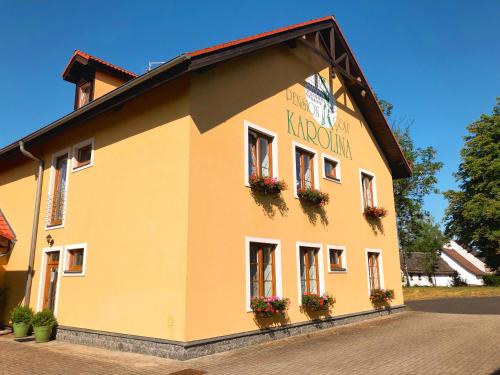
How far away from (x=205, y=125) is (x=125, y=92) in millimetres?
1889

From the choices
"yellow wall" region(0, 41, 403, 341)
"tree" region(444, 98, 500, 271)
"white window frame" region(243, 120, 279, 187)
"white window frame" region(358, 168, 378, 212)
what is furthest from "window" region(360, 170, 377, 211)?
"tree" region(444, 98, 500, 271)

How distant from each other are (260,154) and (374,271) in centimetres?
701

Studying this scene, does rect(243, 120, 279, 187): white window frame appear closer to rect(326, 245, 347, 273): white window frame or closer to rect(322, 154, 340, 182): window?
rect(322, 154, 340, 182): window

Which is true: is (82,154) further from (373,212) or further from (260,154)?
(373,212)

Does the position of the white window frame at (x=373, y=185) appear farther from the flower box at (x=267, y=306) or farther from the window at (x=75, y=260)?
the window at (x=75, y=260)

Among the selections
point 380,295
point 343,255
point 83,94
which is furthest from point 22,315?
point 380,295

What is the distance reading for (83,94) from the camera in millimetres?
14039

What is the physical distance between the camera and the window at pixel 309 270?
11430 mm

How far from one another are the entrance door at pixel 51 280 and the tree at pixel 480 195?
2895 centimetres

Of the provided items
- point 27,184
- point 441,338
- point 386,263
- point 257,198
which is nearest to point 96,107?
point 257,198

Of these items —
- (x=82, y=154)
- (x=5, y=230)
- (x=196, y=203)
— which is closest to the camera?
(x=196, y=203)

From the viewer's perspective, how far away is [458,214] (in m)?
34.2

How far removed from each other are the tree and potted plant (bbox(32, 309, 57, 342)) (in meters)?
29.5

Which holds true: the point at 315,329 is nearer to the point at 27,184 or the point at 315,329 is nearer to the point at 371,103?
the point at 371,103
